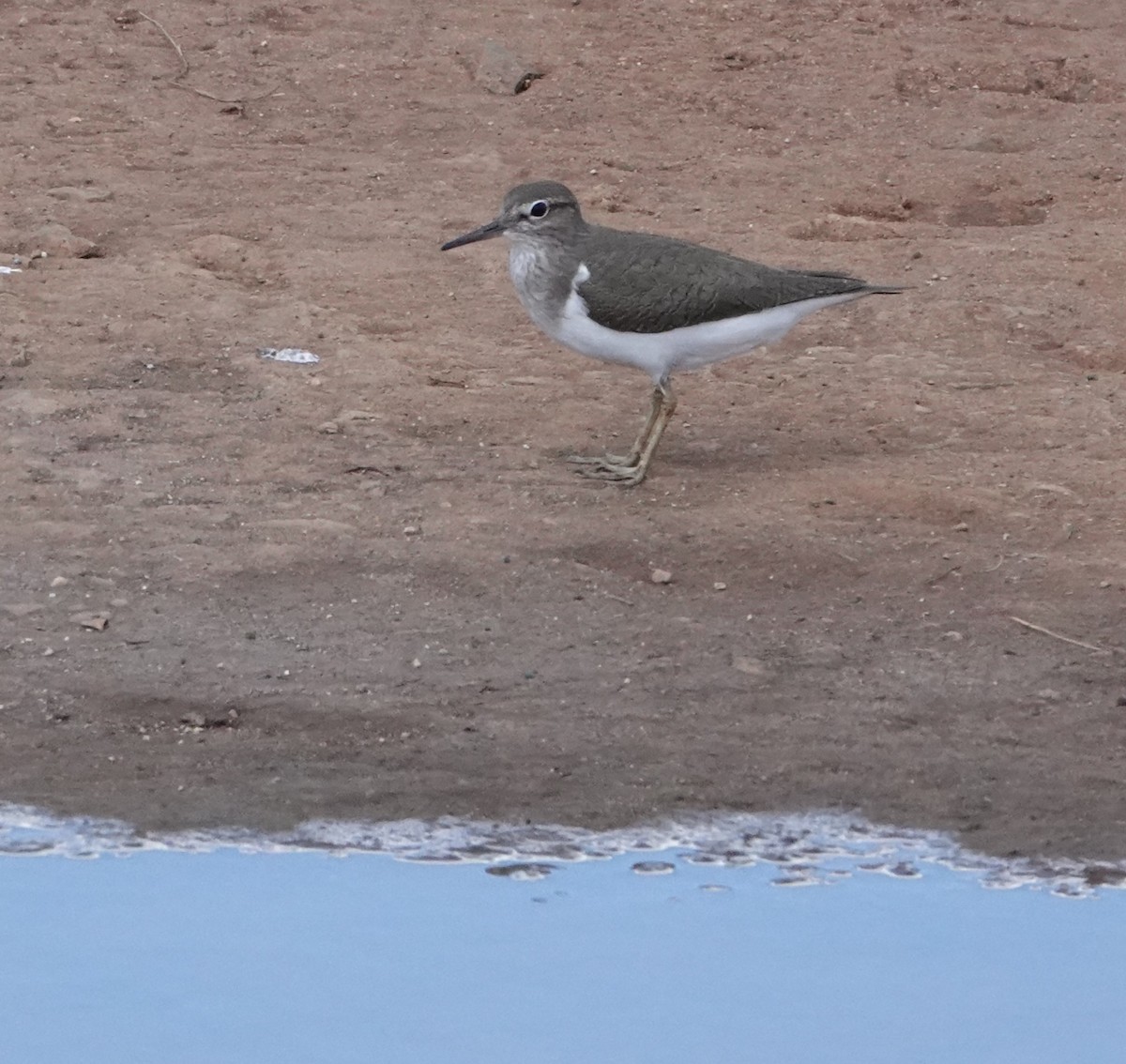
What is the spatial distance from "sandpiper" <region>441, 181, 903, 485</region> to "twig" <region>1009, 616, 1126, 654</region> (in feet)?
5.18

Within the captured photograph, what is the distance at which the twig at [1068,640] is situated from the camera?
5.95 m

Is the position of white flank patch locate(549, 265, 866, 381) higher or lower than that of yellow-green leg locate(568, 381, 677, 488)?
higher

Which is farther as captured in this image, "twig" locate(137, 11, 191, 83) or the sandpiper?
"twig" locate(137, 11, 191, 83)

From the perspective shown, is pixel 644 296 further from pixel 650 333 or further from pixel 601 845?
pixel 601 845

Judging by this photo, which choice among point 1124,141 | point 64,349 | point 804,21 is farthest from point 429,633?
point 804,21

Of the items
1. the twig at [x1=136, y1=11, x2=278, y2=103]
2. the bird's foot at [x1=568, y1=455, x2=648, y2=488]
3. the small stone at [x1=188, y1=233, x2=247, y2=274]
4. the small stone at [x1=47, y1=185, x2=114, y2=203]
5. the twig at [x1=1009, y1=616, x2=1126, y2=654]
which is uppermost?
the twig at [x1=1009, y1=616, x2=1126, y2=654]

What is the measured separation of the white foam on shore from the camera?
490cm

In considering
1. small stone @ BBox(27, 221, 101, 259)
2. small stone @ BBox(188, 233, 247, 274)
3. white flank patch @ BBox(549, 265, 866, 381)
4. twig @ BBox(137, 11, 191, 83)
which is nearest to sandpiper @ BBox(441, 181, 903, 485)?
white flank patch @ BBox(549, 265, 866, 381)

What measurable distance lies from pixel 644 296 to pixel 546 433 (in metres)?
0.75

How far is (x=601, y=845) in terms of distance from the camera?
4973mm

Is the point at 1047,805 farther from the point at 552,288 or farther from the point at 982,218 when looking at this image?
the point at 982,218

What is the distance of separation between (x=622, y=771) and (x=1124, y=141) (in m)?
6.86

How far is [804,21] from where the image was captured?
12.0 meters

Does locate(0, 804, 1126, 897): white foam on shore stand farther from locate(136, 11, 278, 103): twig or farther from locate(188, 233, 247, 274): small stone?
locate(136, 11, 278, 103): twig
